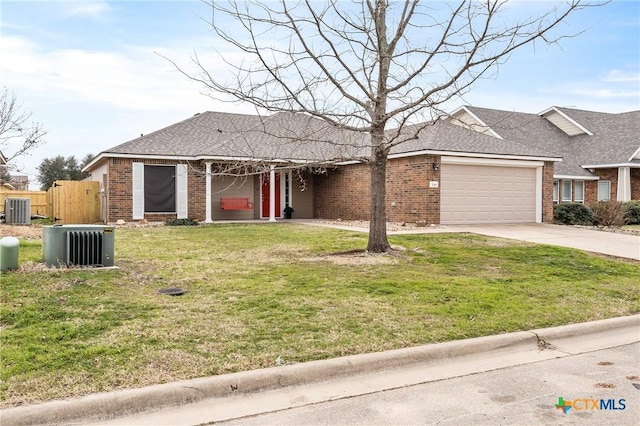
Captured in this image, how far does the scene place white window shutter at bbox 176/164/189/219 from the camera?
21047 millimetres

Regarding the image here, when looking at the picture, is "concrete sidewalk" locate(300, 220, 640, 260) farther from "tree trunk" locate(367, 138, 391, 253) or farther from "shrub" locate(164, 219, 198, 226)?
"shrub" locate(164, 219, 198, 226)

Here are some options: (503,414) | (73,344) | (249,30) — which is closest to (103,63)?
(249,30)

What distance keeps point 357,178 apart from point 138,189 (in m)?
8.86

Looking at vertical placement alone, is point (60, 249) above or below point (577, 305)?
above

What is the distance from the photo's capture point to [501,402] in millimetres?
4367

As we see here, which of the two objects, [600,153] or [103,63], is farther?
[600,153]

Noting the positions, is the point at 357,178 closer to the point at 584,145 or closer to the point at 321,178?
the point at 321,178

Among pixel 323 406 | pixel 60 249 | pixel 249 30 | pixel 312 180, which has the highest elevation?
pixel 249 30

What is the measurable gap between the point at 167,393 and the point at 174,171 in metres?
17.9

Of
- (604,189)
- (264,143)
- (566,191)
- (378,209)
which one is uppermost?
(264,143)

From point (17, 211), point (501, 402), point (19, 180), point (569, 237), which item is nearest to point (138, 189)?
point (17, 211)

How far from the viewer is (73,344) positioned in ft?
16.5

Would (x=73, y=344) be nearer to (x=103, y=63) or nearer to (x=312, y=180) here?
(x=103, y=63)

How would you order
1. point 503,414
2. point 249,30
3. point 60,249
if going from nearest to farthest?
point 503,414 < point 60,249 < point 249,30
